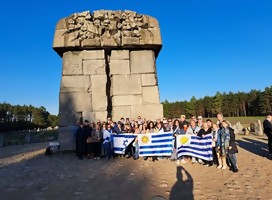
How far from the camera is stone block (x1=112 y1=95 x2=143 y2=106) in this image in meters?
10.9

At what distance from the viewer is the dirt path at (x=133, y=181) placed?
215 inches

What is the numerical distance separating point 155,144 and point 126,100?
228cm

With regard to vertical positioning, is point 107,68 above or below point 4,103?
below

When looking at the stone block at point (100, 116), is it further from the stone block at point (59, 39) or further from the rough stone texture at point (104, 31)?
the stone block at point (59, 39)

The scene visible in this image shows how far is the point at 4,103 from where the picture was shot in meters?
92.4

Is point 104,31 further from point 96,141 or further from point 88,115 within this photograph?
point 96,141

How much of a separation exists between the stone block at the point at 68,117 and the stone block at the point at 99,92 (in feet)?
2.47

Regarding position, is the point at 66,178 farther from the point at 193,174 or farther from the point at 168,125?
the point at 168,125

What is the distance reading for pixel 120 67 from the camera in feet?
36.9

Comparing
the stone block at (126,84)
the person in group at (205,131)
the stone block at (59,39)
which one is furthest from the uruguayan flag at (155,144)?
the stone block at (59,39)

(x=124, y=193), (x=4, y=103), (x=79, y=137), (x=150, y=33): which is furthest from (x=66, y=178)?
(x=4, y=103)

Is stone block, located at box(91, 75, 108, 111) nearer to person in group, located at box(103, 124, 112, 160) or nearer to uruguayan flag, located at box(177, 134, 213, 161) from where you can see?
person in group, located at box(103, 124, 112, 160)

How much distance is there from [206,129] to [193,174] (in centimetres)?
222

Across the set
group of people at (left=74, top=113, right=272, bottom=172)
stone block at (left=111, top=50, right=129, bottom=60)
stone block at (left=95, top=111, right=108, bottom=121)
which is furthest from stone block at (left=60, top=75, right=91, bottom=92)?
stone block at (left=111, top=50, right=129, bottom=60)
